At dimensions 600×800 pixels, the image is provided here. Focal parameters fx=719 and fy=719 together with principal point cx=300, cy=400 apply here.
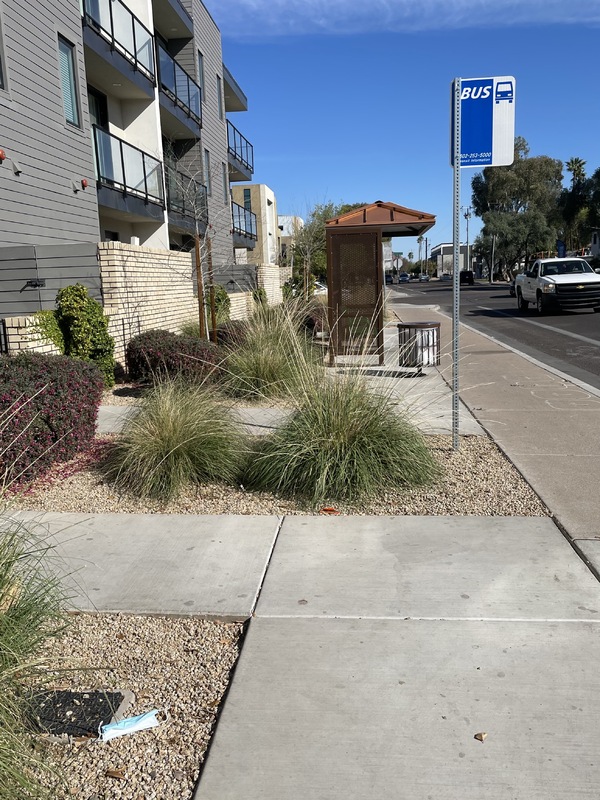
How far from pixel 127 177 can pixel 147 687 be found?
15.6 m

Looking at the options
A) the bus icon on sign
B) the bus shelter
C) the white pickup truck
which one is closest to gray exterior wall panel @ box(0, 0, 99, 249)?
the bus shelter

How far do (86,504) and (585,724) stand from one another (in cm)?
395

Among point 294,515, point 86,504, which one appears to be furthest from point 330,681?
point 86,504

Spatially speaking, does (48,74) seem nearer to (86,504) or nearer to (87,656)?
(86,504)

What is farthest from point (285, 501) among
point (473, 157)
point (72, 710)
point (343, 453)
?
point (473, 157)

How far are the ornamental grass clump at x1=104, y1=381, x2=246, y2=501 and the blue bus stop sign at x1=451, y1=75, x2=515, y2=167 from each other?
3.16 meters

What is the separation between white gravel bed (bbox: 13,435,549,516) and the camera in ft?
17.8

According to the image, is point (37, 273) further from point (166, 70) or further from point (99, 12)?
point (166, 70)

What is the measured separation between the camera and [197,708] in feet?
10.1

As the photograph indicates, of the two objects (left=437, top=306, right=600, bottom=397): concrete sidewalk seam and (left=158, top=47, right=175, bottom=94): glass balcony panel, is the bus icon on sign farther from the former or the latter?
(left=158, top=47, right=175, bottom=94): glass balcony panel

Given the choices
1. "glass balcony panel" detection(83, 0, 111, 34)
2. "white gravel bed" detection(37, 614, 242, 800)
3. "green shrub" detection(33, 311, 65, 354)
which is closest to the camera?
"white gravel bed" detection(37, 614, 242, 800)

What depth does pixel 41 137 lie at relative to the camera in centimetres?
1208

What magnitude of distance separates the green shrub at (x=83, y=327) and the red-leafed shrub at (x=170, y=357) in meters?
0.40

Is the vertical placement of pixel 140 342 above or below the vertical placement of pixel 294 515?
above
